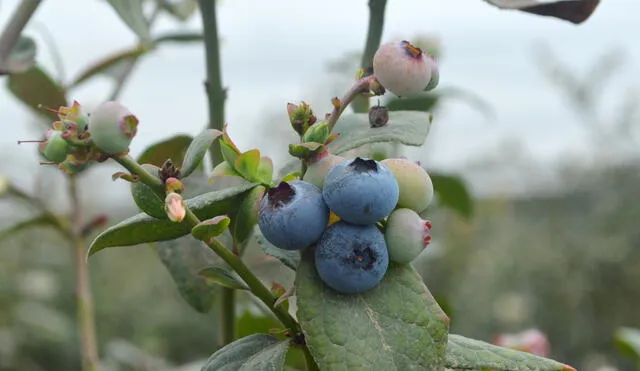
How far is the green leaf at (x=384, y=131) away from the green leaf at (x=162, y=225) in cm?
7

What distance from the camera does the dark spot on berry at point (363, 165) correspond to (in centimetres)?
41

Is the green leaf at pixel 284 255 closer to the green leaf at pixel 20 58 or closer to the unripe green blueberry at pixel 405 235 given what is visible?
the unripe green blueberry at pixel 405 235

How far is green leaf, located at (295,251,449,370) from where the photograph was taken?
402 mm

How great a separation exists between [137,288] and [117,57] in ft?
8.56

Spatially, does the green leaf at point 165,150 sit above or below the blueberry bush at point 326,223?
below

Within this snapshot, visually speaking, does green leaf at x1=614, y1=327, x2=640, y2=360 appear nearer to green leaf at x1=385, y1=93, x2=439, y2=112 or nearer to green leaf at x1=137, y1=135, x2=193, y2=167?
green leaf at x1=385, y1=93, x2=439, y2=112

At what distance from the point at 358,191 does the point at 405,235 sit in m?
0.04

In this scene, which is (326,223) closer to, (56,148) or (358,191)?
(358,191)

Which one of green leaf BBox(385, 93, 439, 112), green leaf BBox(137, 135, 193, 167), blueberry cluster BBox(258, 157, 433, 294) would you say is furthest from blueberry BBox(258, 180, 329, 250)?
green leaf BBox(385, 93, 439, 112)

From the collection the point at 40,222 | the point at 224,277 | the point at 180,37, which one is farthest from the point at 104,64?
the point at 224,277

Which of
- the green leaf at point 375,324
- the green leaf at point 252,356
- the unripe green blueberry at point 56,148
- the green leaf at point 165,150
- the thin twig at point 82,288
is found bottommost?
the thin twig at point 82,288

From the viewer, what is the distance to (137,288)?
136 inches

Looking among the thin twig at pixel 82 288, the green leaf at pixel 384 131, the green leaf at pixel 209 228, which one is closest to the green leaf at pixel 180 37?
the thin twig at pixel 82 288

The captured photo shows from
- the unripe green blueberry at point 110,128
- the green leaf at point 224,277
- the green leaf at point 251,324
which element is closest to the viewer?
the unripe green blueberry at point 110,128
